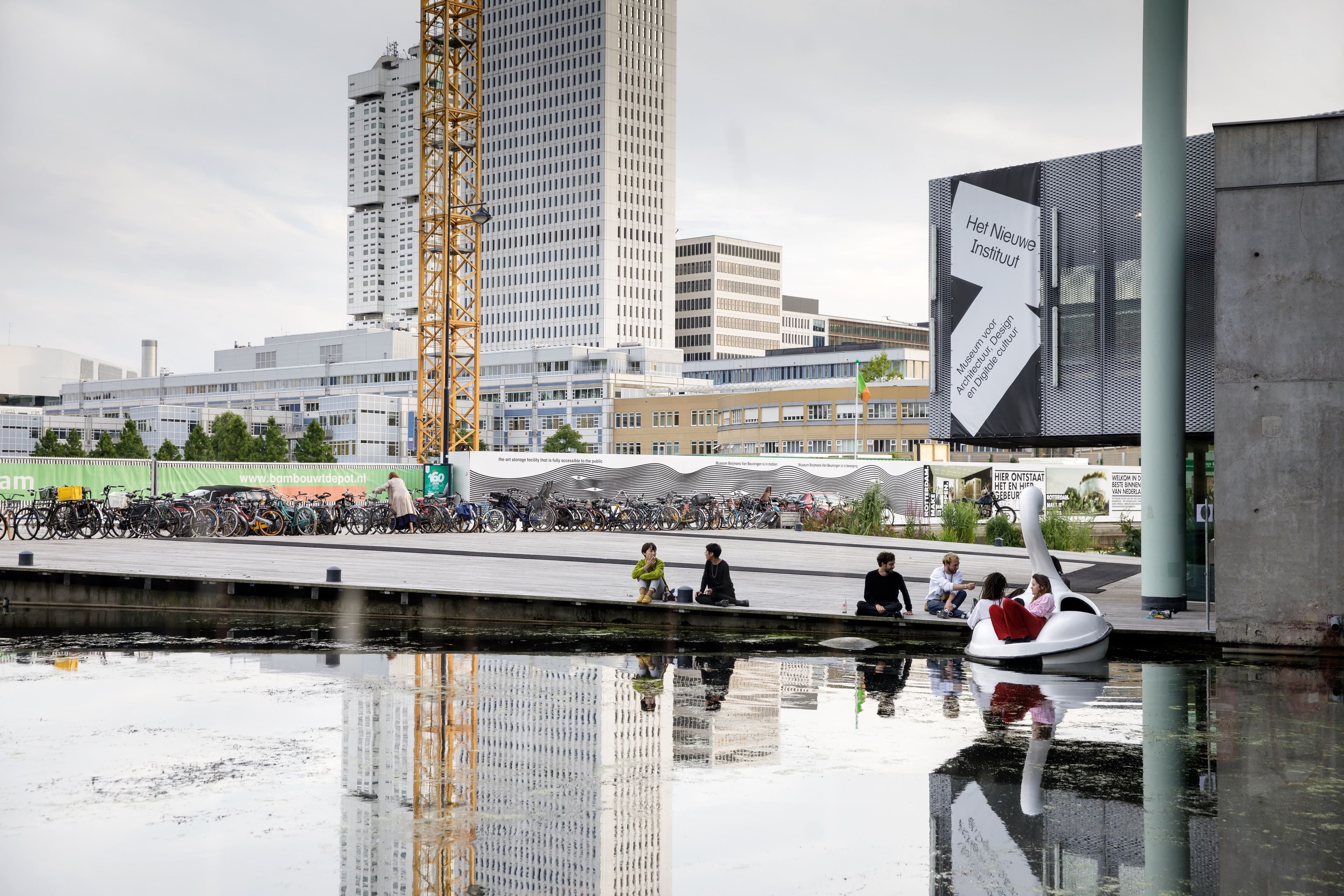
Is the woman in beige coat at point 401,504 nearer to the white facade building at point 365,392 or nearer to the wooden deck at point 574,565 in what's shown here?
the wooden deck at point 574,565

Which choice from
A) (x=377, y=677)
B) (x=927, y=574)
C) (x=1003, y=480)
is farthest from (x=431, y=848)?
(x=1003, y=480)

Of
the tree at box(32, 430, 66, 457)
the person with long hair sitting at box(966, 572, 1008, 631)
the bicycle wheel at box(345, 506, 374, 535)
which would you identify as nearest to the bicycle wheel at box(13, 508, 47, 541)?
the bicycle wheel at box(345, 506, 374, 535)

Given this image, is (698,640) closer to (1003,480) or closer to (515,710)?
(515,710)

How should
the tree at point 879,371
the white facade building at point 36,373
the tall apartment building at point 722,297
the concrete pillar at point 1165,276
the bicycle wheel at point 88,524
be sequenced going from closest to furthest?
the concrete pillar at point 1165,276 → the bicycle wheel at point 88,524 → the tree at point 879,371 → the white facade building at point 36,373 → the tall apartment building at point 722,297

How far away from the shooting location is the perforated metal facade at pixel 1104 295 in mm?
18422

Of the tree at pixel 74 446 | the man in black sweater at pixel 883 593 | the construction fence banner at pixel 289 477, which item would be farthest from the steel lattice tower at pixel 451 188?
the man in black sweater at pixel 883 593

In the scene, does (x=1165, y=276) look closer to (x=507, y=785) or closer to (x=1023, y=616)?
(x=1023, y=616)

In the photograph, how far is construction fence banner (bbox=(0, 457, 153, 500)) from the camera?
3394 centimetres

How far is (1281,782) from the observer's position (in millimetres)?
8641

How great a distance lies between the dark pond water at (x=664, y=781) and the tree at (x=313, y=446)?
89649mm

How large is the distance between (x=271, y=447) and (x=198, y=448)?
5613 millimetres

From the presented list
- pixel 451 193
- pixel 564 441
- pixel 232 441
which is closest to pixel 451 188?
pixel 451 193

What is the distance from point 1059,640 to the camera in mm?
14625

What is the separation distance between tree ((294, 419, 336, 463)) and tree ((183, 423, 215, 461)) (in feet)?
24.1
